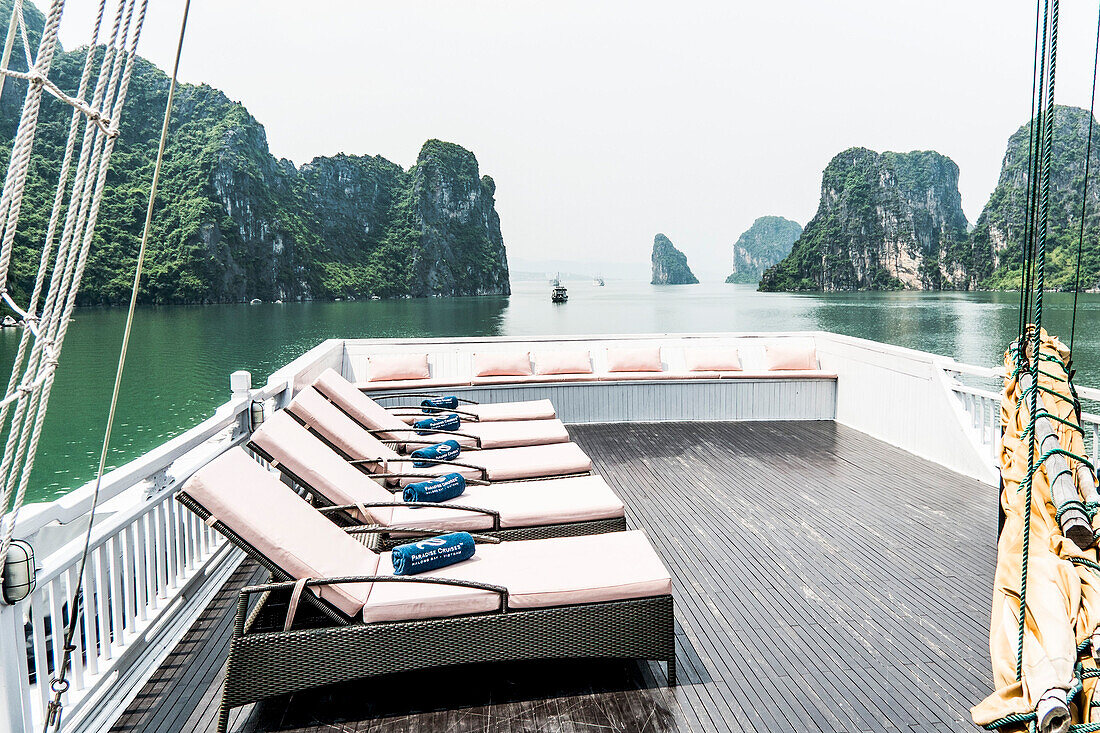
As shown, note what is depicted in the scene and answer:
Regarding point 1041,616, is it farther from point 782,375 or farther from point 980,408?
point 782,375

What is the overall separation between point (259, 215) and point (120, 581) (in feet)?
266

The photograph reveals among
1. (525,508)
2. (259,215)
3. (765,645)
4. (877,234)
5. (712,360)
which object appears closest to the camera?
(765,645)

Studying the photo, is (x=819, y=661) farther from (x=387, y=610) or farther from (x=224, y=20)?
(x=224, y=20)

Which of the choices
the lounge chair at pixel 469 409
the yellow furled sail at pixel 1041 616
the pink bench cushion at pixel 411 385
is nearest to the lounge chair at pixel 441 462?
the lounge chair at pixel 469 409

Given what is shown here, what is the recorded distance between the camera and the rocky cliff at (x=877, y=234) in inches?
3605

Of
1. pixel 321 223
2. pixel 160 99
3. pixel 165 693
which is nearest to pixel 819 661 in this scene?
pixel 165 693

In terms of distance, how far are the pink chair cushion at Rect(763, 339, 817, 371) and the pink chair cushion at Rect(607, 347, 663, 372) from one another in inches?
42.9

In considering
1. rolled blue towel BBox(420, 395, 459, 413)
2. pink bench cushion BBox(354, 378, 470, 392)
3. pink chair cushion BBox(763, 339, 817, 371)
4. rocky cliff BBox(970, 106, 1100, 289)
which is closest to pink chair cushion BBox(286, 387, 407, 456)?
rolled blue towel BBox(420, 395, 459, 413)

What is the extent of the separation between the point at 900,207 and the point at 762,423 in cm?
9568

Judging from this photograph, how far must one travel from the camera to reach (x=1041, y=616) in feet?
4.87

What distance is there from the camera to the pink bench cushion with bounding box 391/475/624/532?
3.19 m

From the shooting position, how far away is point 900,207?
301ft

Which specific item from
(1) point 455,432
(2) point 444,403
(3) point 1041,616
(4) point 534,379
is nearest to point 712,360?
(4) point 534,379

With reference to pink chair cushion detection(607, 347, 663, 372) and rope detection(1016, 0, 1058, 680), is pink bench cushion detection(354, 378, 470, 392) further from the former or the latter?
rope detection(1016, 0, 1058, 680)
